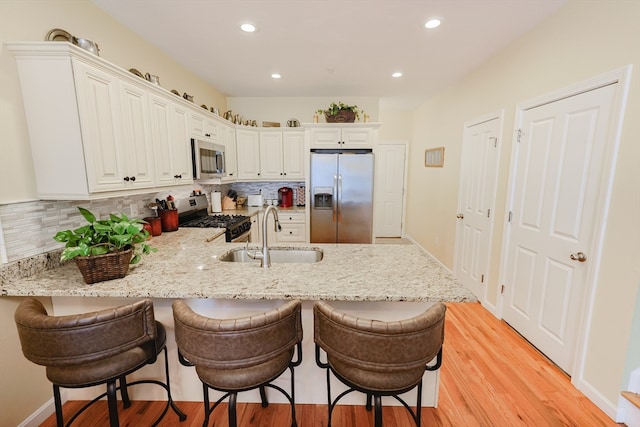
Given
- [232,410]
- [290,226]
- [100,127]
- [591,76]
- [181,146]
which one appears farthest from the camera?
[290,226]

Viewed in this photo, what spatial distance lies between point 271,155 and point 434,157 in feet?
8.78

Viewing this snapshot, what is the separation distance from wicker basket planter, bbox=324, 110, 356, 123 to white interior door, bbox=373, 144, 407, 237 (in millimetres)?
1883

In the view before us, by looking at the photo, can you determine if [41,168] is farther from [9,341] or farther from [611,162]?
[611,162]

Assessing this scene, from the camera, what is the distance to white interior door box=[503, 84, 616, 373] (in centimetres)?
178

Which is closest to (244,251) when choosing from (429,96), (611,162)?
(611,162)

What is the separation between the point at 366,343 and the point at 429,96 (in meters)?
4.48

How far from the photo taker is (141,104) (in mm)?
2025

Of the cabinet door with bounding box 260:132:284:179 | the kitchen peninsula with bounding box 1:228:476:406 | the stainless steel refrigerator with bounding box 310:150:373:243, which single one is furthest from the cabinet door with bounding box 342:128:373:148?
the kitchen peninsula with bounding box 1:228:476:406

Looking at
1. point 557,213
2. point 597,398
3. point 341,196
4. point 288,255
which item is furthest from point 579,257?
point 341,196

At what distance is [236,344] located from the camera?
3.45 ft

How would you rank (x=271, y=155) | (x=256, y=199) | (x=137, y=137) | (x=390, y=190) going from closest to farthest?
(x=137, y=137) → (x=271, y=155) → (x=256, y=199) → (x=390, y=190)

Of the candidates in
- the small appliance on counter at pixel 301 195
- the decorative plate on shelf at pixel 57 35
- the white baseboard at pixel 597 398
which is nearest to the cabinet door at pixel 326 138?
the small appliance on counter at pixel 301 195

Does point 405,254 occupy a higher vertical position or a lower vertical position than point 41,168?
lower

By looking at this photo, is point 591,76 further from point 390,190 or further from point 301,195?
point 390,190
